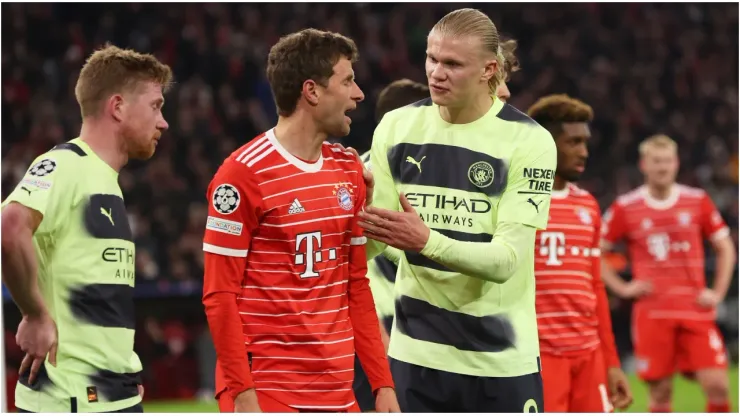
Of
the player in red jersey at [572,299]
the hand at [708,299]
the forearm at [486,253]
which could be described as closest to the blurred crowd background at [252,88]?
the hand at [708,299]

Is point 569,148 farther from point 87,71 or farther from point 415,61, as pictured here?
point 415,61

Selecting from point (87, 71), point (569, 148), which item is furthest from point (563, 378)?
point (87, 71)

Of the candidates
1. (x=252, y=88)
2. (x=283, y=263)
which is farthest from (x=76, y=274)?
(x=252, y=88)

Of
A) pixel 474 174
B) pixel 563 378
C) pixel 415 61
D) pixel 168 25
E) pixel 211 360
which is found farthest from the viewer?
pixel 415 61

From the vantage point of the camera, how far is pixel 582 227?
241 inches

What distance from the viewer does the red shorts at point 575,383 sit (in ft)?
19.4

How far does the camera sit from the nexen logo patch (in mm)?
3795

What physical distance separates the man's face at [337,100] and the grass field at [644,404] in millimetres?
7111

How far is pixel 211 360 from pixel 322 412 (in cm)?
791

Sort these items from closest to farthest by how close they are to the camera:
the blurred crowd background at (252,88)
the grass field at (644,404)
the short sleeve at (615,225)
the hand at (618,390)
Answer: the hand at (618,390) → the short sleeve at (615,225) → the grass field at (644,404) → the blurred crowd background at (252,88)

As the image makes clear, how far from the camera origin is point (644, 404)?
36.8 ft

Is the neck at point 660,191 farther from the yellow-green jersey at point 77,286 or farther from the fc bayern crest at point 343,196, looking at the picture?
the yellow-green jersey at point 77,286

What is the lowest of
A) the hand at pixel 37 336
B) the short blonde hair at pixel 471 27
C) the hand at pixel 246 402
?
the hand at pixel 246 402

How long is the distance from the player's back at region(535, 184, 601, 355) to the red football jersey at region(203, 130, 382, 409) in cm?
229
